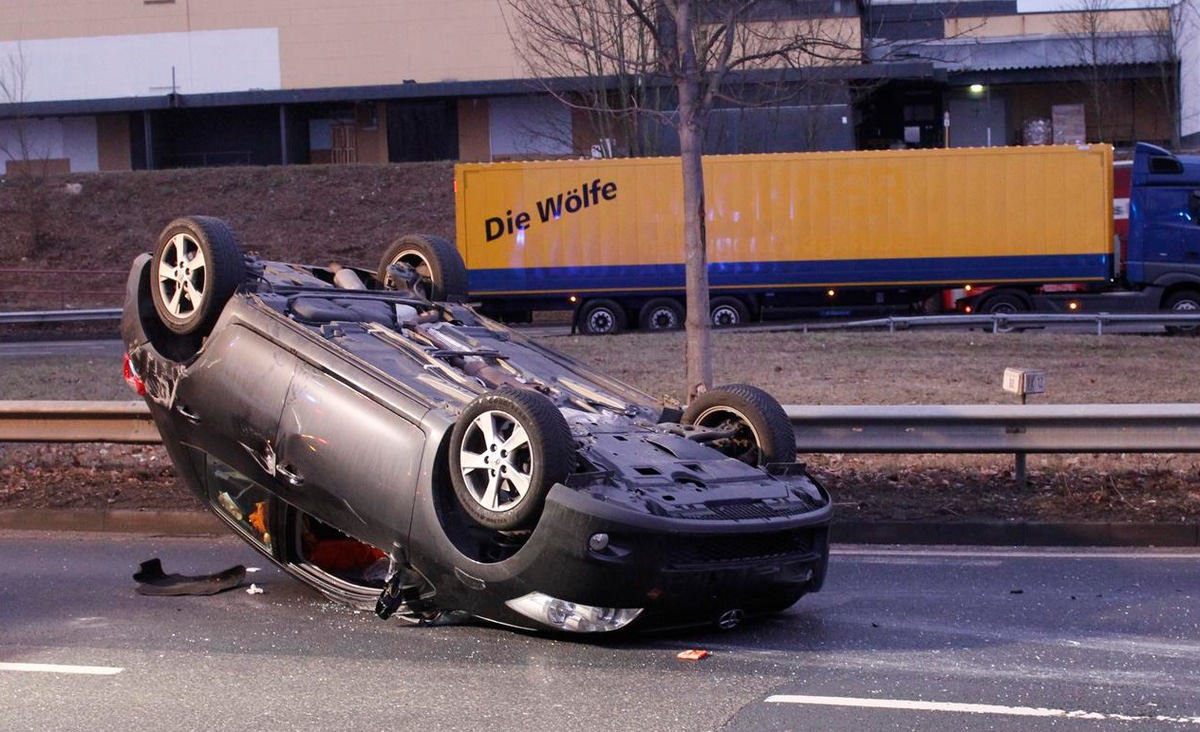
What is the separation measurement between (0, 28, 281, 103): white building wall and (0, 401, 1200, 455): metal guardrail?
109 feet

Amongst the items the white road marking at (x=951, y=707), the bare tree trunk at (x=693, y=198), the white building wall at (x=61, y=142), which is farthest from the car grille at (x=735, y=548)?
the white building wall at (x=61, y=142)

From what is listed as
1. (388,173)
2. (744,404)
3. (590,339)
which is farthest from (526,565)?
(388,173)

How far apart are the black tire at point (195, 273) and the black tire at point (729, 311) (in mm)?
18229

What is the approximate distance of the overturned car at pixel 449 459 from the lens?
5.81m

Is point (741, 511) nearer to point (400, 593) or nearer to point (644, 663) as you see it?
point (644, 663)

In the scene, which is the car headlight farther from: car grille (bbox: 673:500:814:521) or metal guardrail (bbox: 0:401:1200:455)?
metal guardrail (bbox: 0:401:1200:455)

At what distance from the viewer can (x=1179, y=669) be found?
580cm

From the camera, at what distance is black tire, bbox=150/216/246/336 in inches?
284

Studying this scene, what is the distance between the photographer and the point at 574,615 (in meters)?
5.91

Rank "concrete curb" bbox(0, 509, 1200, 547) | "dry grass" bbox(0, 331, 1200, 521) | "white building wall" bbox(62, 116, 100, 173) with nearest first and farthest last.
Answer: "concrete curb" bbox(0, 509, 1200, 547) → "dry grass" bbox(0, 331, 1200, 521) → "white building wall" bbox(62, 116, 100, 173)

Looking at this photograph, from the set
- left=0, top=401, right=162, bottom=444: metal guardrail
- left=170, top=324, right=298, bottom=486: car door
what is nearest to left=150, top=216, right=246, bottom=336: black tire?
left=170, top=324, right=298, bottom=486: car door

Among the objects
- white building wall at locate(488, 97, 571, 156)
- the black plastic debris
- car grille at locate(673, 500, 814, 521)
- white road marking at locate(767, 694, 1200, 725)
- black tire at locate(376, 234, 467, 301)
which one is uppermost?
white building wall at locate(488, 97, 571, 156)

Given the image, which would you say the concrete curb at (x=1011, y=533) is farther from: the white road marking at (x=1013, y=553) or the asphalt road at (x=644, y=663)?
the asphalt road at (x=644, y=663)

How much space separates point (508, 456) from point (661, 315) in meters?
19.6
